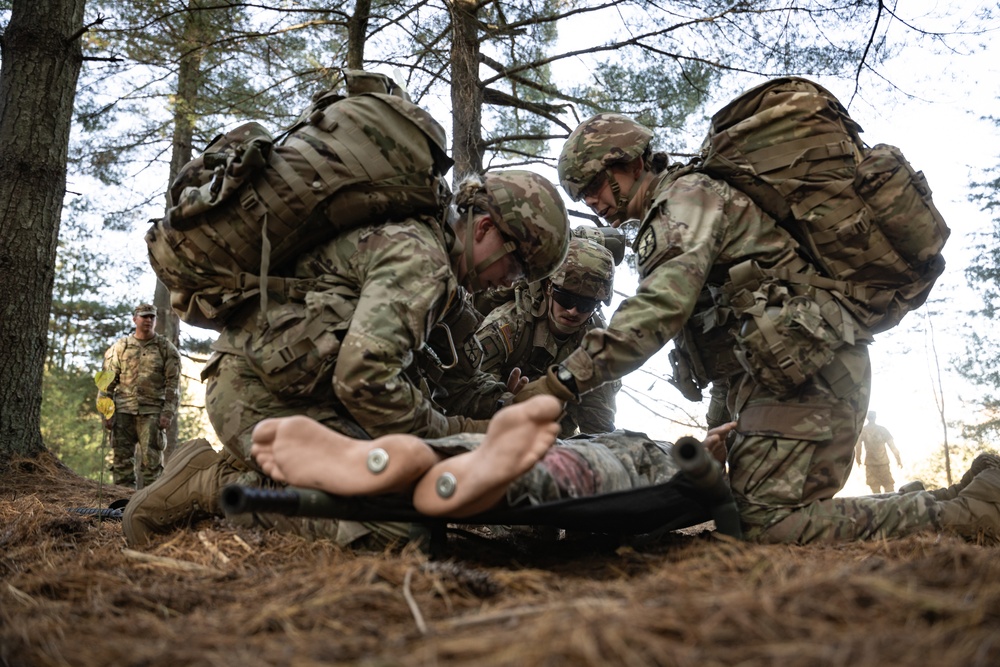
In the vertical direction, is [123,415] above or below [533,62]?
below

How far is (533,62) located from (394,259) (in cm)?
527

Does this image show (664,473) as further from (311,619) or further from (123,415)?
(123,415)

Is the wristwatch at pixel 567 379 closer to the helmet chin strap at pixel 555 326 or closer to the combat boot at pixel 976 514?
the combat boot at pixel 976 514

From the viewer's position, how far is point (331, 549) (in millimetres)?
2539

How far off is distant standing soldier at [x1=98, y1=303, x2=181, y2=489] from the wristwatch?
8076 millimetres

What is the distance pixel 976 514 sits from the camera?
2.97 metres

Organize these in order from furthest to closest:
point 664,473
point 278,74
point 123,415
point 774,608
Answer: point 123,415, point 278,74, point 664,473, point 774,608

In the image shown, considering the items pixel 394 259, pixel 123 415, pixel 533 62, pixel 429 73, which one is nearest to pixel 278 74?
pixel 429 73

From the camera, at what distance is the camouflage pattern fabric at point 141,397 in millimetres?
9484

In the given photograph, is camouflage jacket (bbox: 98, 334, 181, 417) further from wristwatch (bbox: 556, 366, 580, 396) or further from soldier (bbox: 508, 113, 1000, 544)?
wristwatch (bbox: 556, 366, 580, 396)

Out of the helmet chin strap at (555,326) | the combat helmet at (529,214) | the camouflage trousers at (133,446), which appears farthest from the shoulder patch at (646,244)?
the camouflage trousers at (133,446)

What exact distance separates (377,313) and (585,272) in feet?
6.93

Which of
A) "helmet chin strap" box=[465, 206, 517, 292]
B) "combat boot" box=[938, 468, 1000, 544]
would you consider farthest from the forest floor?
"helmet chin strap" box=[465, 206, 517, 292]

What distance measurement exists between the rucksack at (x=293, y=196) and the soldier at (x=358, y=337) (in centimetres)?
10
